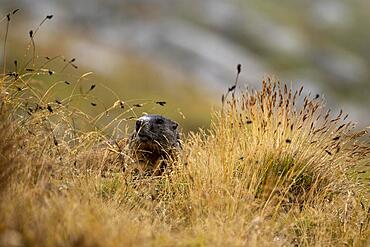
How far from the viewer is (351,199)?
8.14 meters

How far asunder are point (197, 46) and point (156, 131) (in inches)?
5677

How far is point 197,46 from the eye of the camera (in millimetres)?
152125

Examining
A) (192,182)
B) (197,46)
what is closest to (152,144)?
(192,182)

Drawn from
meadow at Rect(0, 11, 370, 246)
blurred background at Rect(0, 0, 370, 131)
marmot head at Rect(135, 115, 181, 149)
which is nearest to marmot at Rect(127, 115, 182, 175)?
marmot head at Rect(135, 115, 181, 149)

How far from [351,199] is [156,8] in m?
166

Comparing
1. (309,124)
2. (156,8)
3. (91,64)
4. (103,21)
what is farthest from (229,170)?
(156,8)

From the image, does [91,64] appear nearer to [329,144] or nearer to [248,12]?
[248,12]

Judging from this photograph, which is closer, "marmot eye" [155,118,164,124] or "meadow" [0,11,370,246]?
"meadow" [0,11,370,246]

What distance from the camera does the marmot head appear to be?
28.7 ft

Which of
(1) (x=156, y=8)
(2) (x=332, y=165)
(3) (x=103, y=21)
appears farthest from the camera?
(1) (x=156, y=8)

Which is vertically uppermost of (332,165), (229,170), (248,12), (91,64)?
(248,12)

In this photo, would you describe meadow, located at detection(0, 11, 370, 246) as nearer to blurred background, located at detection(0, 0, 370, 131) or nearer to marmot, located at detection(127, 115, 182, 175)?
marmot, located at detection(127, 115, 182, 175)

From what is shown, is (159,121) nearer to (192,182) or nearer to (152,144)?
(152,144)

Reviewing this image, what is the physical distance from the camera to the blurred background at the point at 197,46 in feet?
425
